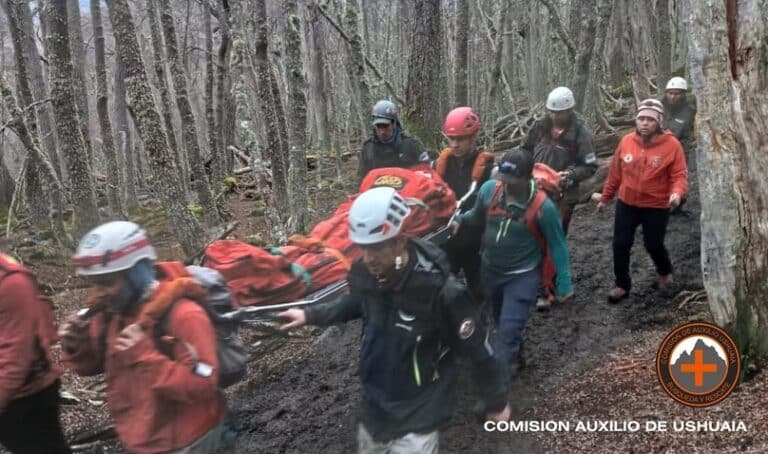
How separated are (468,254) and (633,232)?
170 centimetres

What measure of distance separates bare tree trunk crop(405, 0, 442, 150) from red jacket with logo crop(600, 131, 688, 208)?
371cm

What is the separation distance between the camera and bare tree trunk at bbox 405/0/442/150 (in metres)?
9.38

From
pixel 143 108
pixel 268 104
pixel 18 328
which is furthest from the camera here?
pixel 268 104

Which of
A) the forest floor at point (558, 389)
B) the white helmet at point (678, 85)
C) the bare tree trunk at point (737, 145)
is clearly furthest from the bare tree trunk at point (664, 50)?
the bare tree trunk at point (737, 145)

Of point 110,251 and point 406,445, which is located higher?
point 110,251

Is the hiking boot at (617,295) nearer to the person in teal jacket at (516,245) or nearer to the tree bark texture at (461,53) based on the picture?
the person in teal jacket at (516,245)

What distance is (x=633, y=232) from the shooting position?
629 centimetres

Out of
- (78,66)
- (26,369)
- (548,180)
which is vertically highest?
(78,66)

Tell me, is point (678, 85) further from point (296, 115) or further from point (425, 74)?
point (296, 115)

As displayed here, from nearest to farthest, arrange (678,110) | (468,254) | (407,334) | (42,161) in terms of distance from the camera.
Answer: (407,334), (468,254), (678,110), (42,161)

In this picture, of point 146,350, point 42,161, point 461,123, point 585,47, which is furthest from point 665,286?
point 42,161

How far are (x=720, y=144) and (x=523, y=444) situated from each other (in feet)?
8.53

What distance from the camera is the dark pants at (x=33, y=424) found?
362cm

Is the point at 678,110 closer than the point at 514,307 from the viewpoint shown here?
No
